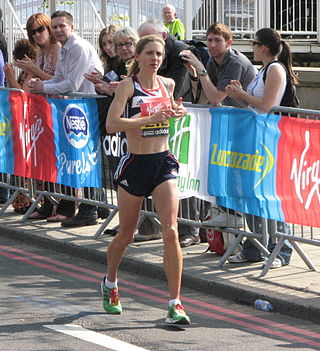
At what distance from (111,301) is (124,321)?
274 mm

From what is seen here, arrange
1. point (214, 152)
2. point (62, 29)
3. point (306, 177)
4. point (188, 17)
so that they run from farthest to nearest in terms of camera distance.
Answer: point (188, 17), point (62, 29), point (214, 152), point (306, 177)

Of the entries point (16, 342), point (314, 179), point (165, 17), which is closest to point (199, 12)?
point (165, 17)

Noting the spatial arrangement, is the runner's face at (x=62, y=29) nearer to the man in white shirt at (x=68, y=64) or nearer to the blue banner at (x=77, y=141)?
the man in white shirt at (x=68, y=64)

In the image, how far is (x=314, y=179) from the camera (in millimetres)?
8188

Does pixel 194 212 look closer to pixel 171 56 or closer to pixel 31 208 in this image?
pixel 171 56

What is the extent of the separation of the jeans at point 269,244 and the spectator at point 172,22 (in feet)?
23.2

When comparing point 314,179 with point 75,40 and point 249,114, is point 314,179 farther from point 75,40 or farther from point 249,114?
point 75,40

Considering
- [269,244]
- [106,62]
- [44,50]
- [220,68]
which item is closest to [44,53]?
[44,50]

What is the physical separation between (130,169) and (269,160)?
1.40 meters

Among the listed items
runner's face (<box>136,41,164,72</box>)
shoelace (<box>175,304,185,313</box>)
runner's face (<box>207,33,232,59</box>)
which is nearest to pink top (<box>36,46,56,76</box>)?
runner's face (<box>207,33,232,59</box>)

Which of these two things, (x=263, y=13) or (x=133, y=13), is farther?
(x=263, y=13)

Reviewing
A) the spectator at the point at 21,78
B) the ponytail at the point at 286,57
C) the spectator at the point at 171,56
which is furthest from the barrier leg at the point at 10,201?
the ponytail at the point at 286,57

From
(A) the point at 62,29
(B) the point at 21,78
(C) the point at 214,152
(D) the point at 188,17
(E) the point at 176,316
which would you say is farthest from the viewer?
(D) the point at 188,17

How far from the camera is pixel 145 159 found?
7.71m
